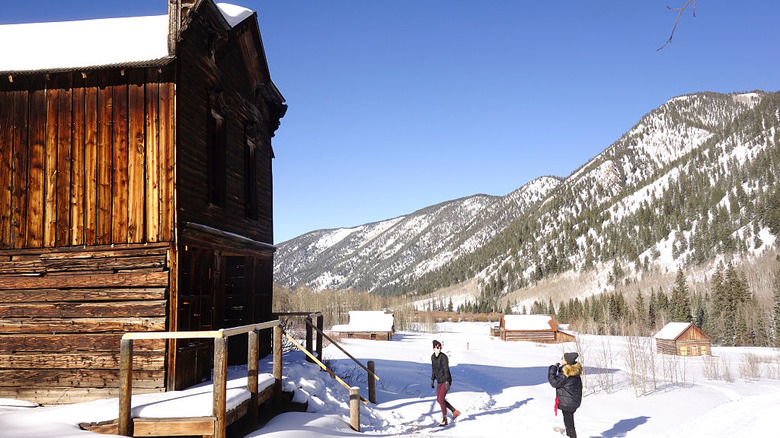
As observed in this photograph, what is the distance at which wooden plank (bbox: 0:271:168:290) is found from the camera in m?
9.98

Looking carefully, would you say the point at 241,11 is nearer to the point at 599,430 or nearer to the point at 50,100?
the point at 50,100

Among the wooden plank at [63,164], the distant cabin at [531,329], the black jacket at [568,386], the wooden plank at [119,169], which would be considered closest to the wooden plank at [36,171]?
the wooden plank at [63,164]

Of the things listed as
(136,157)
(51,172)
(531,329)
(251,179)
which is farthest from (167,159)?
(531,329)

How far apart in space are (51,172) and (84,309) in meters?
2.88

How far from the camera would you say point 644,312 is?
245ft

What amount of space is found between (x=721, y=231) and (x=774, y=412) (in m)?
117

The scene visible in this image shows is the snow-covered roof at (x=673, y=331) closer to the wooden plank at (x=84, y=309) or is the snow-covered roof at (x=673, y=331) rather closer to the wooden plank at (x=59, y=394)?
the wooden plank at (x=84, y=309)

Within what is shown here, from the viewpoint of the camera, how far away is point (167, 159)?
10234mm

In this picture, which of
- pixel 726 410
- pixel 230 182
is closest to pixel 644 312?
pixel 726 410

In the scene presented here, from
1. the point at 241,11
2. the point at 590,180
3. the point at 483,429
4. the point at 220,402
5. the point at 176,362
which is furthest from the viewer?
the point at 590,180

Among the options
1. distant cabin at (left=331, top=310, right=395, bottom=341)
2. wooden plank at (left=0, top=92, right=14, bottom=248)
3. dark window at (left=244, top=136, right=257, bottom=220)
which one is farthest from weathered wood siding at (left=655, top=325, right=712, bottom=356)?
wooden plank at (left=0, top=92, right=14, bottom=248)

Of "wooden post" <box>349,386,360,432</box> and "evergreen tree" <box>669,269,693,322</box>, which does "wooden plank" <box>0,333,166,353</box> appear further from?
"evergreen tree" <box>669,269,693,322</box>

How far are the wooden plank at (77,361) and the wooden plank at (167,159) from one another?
7.49 feet

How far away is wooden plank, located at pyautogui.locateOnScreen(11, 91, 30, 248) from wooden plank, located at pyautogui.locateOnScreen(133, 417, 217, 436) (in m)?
5.72
